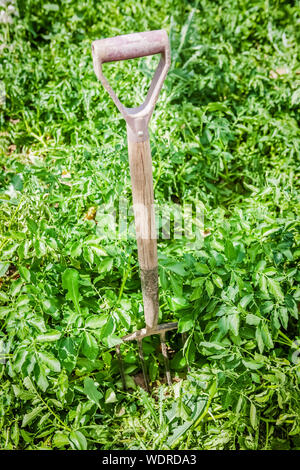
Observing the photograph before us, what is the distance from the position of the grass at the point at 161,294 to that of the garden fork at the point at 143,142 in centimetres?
10

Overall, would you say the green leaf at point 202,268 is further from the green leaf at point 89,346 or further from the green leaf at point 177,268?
the green leaf at point 89,346

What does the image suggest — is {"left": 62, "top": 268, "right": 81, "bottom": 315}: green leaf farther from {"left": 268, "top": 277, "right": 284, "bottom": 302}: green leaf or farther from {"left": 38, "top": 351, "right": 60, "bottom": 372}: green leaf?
{"left": 268, "top": 277, "right": 284, "bottom": 302}: green leaf

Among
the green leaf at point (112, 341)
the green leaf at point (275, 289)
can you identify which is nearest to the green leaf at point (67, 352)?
the green leaf at point (112, 341)

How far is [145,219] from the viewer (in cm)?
129

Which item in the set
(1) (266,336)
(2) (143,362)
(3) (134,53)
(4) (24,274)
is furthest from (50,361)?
(3) (134,53)

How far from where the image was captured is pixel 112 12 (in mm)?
3395

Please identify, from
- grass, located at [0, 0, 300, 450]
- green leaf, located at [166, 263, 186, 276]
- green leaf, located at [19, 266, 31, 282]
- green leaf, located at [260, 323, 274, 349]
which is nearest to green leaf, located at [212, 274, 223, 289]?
grass, located at [0, 0, 300, 450]

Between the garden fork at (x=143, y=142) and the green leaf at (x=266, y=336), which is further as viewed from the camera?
the green leaf at (x=266, y=336)

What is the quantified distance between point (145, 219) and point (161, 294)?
0.54 m

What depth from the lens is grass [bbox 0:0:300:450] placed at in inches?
57.8

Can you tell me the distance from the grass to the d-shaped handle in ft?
2.10

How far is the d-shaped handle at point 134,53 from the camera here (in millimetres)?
990

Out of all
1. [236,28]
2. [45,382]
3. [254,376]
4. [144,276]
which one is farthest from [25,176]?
[236,28]

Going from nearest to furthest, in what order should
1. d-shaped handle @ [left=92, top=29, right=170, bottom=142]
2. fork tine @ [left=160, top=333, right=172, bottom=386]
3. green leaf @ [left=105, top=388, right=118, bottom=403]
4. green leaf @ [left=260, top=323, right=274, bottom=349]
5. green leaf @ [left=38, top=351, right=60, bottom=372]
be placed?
d-shaped handle @ [left=92, top=29, right=170, bottom=142]
green leaf @ [left=38, top=351, right=60, bottom=372]
green leaf @ [left=260, top=323, right=274, bottom=349]
green leaf @ [left=105, top=388, right=118, bottom=403]
fork tine @ [left=160, top=333, right=172, bottom=386]
